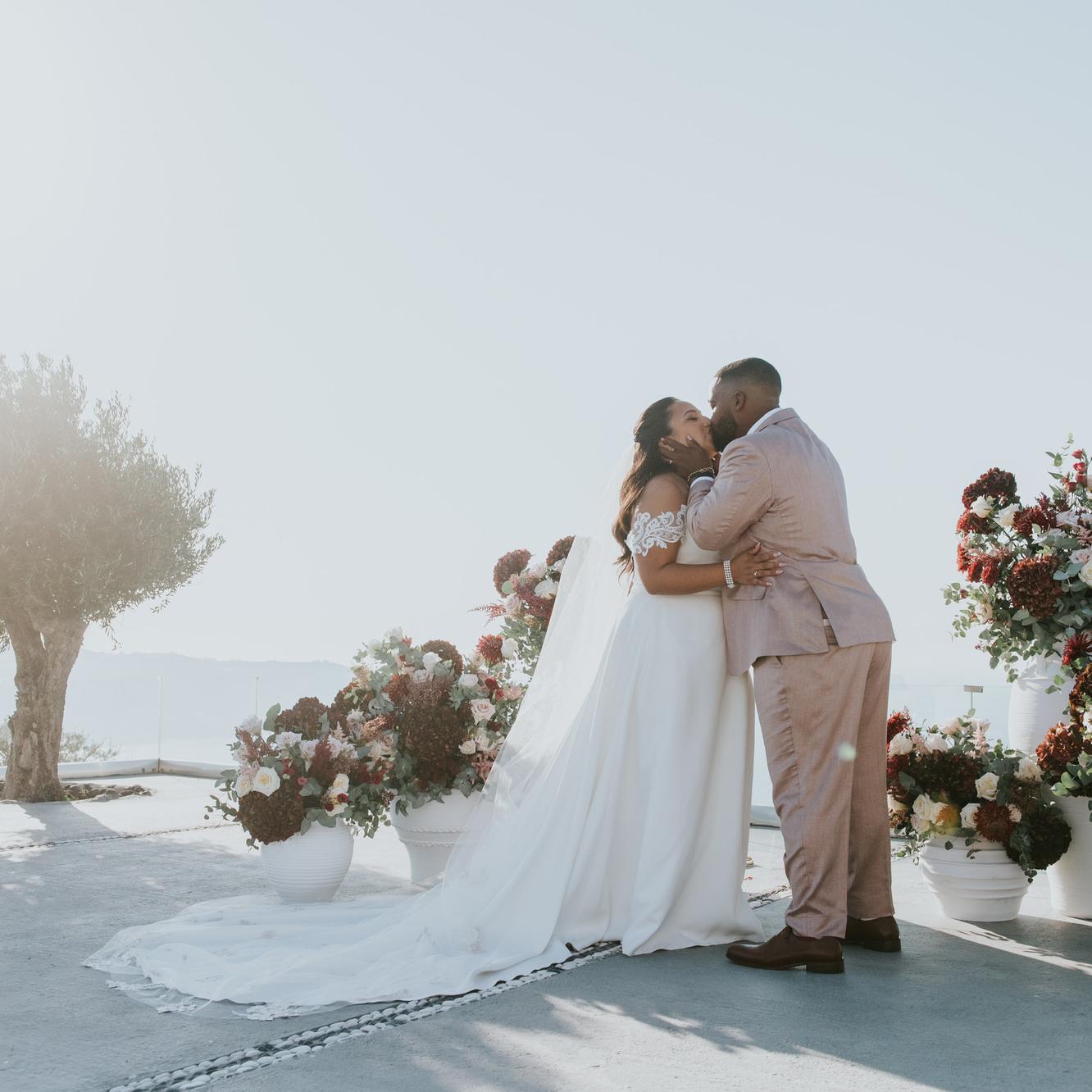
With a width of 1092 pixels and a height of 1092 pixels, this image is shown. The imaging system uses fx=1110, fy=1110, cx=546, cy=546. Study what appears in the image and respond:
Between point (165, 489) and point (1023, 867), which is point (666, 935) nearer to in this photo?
point (1023, 867)

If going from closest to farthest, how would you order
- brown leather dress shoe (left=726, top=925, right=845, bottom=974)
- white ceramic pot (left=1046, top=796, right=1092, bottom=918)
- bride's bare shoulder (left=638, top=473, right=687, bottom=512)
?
brown leather dress shoe (left=726, top=925, right=845, bottom=974), bride's bare shoulder (left=638, top=473, right=687, bottom=512), white ceramic pot (left=1046, top=796, right=1092, bottom=918)

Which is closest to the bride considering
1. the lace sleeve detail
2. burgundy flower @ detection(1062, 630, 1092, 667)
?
the lace sleeve detail

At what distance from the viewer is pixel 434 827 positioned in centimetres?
545

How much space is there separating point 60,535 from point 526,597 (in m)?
6.03

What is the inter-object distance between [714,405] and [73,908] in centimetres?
370

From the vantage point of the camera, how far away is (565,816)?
13.7 feet

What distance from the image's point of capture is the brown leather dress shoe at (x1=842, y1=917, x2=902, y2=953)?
163 inches

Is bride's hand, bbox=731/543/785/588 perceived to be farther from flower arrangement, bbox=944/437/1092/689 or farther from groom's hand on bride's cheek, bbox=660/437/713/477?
flower arrangement, bbox=944/437/1092/689

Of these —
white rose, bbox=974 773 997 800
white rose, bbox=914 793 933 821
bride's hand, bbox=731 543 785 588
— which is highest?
bride's hand, bbox=731 543 785 588

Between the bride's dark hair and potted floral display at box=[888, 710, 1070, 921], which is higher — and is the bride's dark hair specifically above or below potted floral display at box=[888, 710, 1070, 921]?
above

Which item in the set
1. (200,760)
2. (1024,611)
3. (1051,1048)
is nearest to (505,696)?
(1024,611)

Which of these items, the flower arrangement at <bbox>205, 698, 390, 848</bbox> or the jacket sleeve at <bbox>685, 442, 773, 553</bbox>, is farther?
the flower arrangement at <bbox>205, 698, 390, 848</bbox>

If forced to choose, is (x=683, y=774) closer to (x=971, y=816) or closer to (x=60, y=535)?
(x=971, y=816)

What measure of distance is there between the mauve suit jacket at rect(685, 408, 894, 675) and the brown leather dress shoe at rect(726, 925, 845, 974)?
3.15ft
